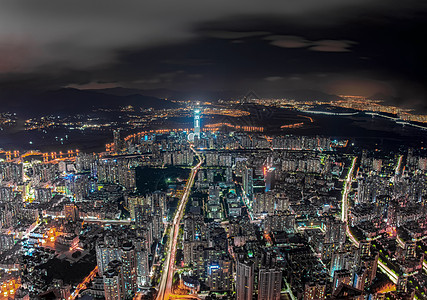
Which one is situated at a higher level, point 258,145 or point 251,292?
point 258,145

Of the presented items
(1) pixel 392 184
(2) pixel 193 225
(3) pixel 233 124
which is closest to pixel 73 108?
(3) pixel 233 124

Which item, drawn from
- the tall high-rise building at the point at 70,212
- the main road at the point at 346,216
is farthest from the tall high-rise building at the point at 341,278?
the tall high-rise building at the point at 70,212

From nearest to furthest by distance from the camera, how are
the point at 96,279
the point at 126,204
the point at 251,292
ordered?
the point at 251,292 < the point at 96,279 < the point at 126,204

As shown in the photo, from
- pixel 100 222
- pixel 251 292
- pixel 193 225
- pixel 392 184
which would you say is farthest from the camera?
pixel 392 184

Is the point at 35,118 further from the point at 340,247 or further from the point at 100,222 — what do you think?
the point at 340,247

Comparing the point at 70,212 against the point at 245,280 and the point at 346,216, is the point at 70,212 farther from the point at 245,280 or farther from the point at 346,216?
the point at 346,216

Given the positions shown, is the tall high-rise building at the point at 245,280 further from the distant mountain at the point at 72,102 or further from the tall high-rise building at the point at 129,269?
the distant mountain at the point at 72,102

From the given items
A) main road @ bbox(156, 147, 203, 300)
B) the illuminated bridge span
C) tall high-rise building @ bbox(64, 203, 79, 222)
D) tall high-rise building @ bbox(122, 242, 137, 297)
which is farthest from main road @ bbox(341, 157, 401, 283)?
the illuminated bridge span
